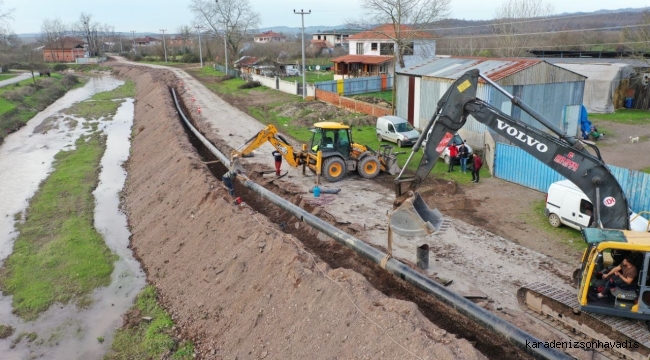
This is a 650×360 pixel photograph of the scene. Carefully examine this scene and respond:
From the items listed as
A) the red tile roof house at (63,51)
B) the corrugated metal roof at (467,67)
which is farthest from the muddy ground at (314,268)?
the red tile roof house at (63,51)

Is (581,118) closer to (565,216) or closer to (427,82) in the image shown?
(427,82)

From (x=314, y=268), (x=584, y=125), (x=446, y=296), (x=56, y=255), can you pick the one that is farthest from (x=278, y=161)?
(x=584, y=125)

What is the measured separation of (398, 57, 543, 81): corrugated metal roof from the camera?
86.4 ft

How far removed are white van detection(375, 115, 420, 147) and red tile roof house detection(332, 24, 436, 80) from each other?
26791 mm

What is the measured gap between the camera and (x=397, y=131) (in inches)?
1136

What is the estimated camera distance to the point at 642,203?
57.0 ft

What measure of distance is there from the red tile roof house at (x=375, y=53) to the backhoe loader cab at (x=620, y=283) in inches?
1817

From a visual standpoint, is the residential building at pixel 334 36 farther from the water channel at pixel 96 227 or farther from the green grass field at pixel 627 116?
the green grass field at pixel 627 116

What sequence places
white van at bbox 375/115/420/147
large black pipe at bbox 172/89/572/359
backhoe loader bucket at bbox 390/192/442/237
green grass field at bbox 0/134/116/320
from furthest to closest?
white van at bbox 375/115/420/147, green grass field at bbox 0/134/116/320, backhoe loader bucket at bbox 390/192/442/237, large black pipe at bbox 172/89/572/359

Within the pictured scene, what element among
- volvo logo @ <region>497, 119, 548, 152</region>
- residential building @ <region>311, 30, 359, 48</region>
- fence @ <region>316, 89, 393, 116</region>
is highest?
residential building @ <region>311, 30, 359, 48</region>

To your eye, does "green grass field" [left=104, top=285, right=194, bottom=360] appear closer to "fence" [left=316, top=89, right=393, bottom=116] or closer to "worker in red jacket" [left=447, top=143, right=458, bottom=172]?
"worker in red jacket" [left=447, top=143, right=458, bottom=172]

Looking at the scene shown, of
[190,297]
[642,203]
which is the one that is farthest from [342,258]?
[642,203]

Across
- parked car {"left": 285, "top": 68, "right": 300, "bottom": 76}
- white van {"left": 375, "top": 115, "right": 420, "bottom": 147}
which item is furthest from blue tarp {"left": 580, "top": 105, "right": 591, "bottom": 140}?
parked car {"left": 285, "top": 68, "right": 300, "bottom": 76}

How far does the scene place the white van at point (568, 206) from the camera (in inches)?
627
